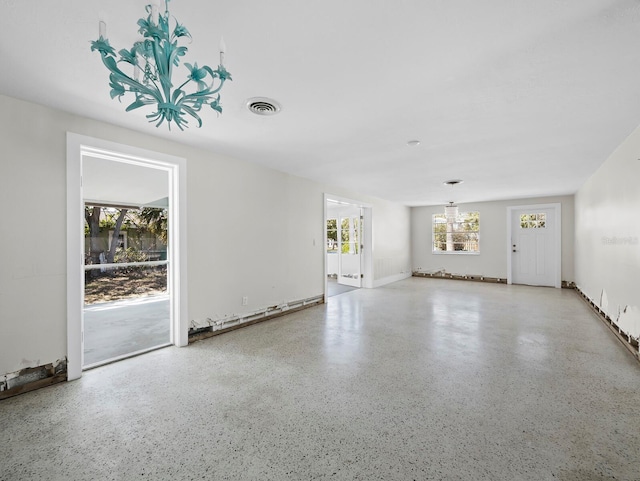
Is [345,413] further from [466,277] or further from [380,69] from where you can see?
[466,277]

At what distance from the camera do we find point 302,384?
7.95 feet

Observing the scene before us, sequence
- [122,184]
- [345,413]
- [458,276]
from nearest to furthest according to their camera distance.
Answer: [345,413] → [122,184] → [458,276]

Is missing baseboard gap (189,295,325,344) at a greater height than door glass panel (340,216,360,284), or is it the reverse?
door glass panel (340,216,360,284)

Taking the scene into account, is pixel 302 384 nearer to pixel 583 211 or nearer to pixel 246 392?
pixel 246 392

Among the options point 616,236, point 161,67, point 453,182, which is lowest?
point 616,236

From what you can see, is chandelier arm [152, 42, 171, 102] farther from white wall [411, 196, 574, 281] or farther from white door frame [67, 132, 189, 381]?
white wall [411, 196, 574, 281]

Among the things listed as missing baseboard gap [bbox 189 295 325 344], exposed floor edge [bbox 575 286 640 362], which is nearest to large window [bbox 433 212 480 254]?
exposed floor edge [bbox 575 286 640 362]

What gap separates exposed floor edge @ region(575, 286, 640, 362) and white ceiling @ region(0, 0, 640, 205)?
211cm

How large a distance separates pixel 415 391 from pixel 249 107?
260cm

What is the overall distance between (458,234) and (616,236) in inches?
191

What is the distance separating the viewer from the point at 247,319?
407 centimetres

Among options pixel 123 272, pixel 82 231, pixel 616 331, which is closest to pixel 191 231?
pixel 123 272

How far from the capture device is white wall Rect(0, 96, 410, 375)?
2.28 metres

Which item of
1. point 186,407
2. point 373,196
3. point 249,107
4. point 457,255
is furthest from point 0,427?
point 457,255
